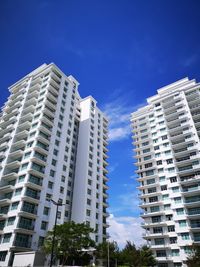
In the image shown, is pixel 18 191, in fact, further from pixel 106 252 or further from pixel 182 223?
pixel 182 223

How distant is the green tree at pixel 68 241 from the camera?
37.8 metres

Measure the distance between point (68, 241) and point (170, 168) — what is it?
39.1m

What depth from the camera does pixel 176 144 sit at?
68.5m

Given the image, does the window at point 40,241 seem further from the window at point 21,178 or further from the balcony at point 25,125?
the balcony at point 25,125

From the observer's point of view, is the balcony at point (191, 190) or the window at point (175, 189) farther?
the window at point (175, 189)

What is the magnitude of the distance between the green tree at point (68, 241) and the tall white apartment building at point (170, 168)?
84.4 ft

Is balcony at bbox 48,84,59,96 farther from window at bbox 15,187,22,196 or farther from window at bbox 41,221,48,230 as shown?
window at bbox 41,221,48,230

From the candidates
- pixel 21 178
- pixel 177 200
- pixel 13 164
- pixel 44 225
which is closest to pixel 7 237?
pixel 44 225

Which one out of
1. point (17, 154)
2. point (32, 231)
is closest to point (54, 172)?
point (17, 154)

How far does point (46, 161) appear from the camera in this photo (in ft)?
177

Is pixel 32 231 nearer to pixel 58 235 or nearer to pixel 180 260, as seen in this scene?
pixel 58 235

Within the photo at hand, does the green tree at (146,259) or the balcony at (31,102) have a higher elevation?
the balcony at (31,102)

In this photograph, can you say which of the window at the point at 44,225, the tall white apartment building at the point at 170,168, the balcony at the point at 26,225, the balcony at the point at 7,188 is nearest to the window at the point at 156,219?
the tall white apartment building at the point at 170,168

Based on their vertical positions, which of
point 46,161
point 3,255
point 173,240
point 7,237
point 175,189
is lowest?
point 3,255
